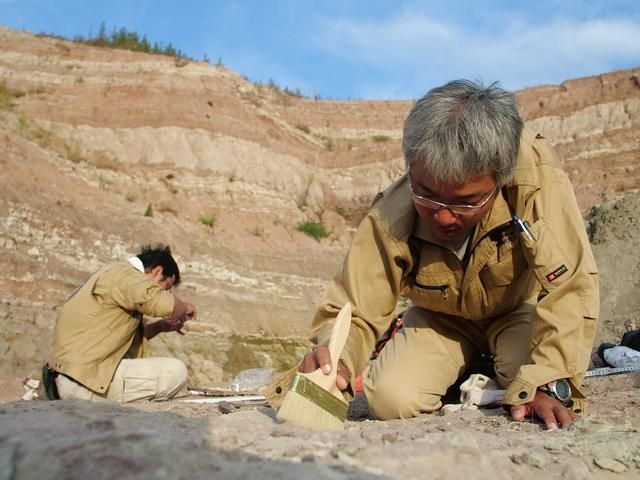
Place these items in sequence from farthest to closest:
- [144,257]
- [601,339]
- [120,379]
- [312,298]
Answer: [312,298] < [601,339] < [144,257] < [120,379]

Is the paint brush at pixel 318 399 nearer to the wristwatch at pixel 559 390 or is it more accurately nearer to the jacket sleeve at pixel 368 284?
the jacket sleeve at pixel 368 284

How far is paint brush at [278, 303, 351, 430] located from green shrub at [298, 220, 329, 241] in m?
12.9

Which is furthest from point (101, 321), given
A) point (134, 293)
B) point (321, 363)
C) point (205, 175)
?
point (205, 175)

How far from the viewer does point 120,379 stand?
4.82m

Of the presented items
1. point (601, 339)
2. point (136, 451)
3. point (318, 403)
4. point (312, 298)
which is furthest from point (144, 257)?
point (312, 298)

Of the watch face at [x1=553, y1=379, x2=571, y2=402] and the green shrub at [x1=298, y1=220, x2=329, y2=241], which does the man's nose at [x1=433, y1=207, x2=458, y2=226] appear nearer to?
the watch face at [x1=553, y1=379, x2=571, y2=402]

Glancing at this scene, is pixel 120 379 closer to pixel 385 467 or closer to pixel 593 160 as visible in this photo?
pixel 385 467

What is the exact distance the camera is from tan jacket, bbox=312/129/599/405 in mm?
2693

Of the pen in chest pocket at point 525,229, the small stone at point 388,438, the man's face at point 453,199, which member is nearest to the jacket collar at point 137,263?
the man's face at point 453,199

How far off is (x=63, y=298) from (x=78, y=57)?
8958mm

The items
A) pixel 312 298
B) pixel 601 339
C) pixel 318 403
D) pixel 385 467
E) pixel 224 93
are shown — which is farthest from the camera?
pixel 224 93

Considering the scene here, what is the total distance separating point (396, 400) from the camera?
10.4ft

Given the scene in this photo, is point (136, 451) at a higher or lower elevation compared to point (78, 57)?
lower

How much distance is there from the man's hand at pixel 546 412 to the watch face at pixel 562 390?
0.04 metres
